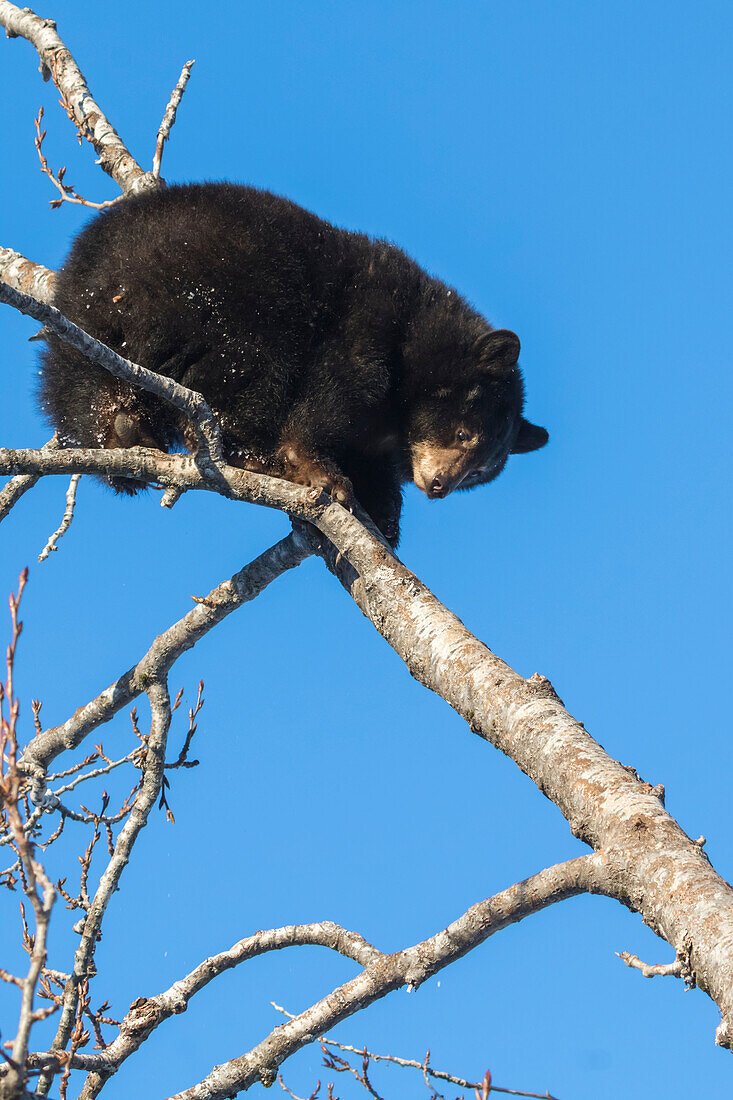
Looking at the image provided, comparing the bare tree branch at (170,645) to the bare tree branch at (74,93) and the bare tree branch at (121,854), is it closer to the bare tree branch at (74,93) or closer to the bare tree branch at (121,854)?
the bare tree branch at (121,854)

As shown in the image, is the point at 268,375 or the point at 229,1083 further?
the point at 268,375

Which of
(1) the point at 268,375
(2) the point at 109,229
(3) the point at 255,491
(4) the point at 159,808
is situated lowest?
(4) the point at 159,808

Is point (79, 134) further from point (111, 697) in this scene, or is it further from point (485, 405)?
point (111, 697)

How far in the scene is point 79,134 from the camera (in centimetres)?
623

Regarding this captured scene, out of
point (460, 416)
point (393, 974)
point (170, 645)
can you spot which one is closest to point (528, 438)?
point (460, 416)

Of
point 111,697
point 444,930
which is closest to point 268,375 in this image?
point 111,697

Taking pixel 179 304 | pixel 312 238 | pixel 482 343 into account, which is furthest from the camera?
pixel 482 343

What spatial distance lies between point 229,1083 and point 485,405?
344 centimetres

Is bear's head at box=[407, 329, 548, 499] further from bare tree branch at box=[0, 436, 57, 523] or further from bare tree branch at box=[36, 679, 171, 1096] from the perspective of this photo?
bare tree branch at box=[0, 436, 57, 523]

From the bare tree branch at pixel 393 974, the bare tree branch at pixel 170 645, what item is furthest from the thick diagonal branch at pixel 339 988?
the bare tree branch at pixel 170 645

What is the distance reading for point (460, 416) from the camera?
5062mm

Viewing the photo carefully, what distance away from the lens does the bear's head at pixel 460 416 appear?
497cm

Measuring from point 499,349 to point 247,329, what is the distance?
140 centimetres

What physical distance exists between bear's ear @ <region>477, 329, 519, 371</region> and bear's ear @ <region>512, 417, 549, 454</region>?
0.91 m
